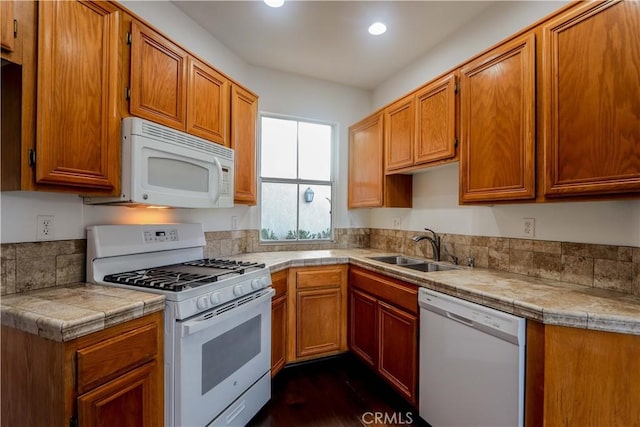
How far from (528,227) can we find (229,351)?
6.52ft

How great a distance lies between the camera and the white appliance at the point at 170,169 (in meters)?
1.59

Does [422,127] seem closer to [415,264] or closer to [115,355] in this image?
[415,264]

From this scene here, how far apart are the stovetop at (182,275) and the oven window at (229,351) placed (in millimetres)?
322

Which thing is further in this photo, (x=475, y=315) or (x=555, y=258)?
(x=555, y=258)

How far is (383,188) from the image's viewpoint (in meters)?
2.84

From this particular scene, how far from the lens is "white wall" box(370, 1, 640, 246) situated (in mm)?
1567

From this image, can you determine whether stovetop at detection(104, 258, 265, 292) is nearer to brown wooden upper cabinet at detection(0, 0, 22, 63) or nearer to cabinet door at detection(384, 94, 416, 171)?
brown wooden upper cabinet at detection(0, 0, 22, 63)

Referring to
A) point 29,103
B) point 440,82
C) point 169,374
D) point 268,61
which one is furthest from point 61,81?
point 440,82

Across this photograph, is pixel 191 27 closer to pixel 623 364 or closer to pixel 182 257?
pixel 182 257

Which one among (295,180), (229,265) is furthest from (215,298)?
(295,180)

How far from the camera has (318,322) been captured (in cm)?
260

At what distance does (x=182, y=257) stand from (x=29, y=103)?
122 cm

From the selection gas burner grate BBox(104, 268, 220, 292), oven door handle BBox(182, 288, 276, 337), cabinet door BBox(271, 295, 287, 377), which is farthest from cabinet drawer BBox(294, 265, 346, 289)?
gas burner grate BBox(104, 268, 220, 292)

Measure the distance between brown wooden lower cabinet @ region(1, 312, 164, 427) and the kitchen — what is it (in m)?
Result: 0.46
